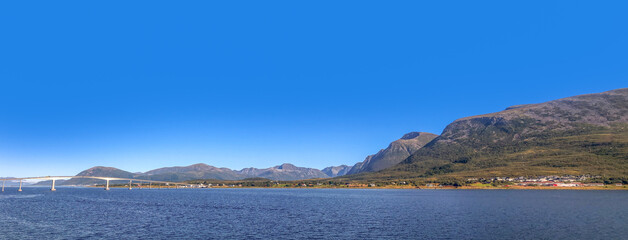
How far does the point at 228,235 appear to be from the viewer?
6391cm

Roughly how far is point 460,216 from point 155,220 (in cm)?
7332

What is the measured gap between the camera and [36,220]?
273ft

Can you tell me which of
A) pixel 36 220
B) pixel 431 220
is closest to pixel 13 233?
pixel 36 220

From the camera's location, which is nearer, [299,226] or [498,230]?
[498,230]

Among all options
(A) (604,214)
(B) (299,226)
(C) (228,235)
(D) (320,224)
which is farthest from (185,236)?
(A) (604,214)

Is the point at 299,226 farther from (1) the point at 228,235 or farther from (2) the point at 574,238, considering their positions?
(2) the point at 574,238

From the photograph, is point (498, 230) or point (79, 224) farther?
point (79, 224)

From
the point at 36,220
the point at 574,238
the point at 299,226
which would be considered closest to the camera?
the point at 574,238

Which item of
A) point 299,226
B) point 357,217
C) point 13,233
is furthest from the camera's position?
point 357,217

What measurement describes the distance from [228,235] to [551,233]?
184 ft

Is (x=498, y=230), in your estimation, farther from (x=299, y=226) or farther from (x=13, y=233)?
(x=13, y=233)

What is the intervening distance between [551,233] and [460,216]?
2821 centimetres

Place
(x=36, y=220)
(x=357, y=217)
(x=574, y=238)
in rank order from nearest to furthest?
1. (x=574, y=238)
2. (x=36, y=220)
3. (x=357, y=217)

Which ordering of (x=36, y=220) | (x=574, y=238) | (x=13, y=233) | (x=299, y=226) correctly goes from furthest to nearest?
(x=36, y=220)
(x=299, y=226)
(x=13, y=233)
(x=574, y=238)
